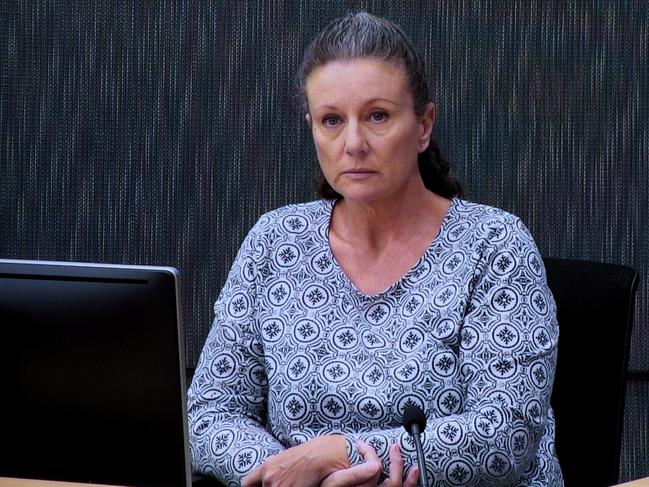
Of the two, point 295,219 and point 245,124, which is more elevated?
point 245,124

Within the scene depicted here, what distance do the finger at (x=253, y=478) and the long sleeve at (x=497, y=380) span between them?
0.47ft

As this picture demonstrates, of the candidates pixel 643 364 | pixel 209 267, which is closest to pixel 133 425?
pixel 209 267

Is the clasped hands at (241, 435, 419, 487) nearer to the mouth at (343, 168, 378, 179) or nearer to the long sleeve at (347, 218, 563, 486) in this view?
the long sleeve at (347, 218, 563, 486)

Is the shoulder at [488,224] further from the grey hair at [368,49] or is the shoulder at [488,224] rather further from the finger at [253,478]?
the finger at [253,478]

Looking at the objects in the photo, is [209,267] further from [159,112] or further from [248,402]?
[248,402]

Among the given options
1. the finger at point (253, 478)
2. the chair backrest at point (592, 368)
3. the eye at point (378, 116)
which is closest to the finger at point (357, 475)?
the finger at point (253, 478)

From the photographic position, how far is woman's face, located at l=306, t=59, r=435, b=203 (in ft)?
5.80

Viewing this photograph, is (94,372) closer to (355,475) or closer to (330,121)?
(355,475)

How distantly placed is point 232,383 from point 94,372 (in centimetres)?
67

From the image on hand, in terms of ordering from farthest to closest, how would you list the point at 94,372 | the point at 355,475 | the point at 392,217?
1. the point at 392,217
2. the point at 355,475
3. the point at 94,372

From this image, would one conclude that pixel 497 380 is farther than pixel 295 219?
No

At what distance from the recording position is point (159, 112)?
2604 mm

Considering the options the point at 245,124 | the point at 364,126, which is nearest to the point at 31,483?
the point at 364,126

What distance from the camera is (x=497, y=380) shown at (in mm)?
1648
